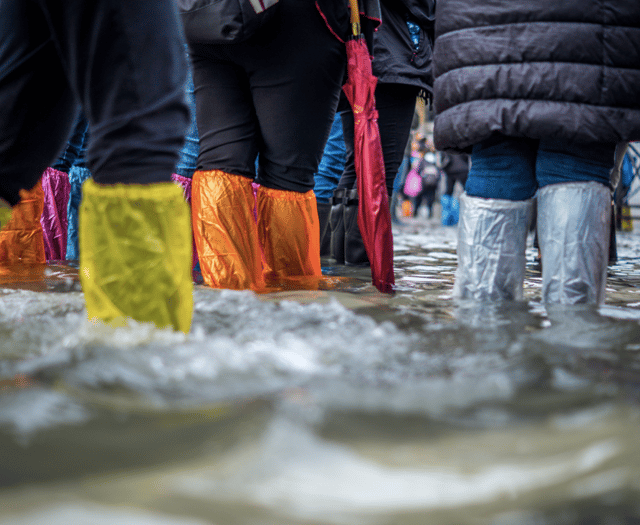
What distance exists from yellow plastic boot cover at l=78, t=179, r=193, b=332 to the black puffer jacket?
803 mm

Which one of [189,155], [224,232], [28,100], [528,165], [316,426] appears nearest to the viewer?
[316,426]

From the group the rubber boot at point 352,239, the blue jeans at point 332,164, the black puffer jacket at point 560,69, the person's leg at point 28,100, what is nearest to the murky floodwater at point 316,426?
the person's leg at point 28,100

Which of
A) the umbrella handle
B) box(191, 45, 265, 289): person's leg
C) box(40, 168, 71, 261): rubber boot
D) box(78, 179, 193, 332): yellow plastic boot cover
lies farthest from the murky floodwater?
box(40, 168, 71, 261): rubber boot

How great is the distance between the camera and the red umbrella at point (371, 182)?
178cm

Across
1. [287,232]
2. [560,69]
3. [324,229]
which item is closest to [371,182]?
[287,232]

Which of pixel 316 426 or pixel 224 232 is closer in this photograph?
pixel 316 426

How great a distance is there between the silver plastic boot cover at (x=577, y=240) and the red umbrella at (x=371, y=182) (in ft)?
1.82

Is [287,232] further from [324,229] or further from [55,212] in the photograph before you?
[55,212]

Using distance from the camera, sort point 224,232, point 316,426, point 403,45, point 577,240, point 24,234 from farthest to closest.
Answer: point 403,45, point 24,234, point 224,232, point 577,240, point 316,426

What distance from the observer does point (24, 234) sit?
2105 millimetres

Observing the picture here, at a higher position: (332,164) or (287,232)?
(332,164)

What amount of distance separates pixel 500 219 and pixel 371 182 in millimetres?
522

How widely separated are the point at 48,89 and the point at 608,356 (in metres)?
1.18

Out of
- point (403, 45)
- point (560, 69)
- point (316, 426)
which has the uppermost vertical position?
point (403, 45)
